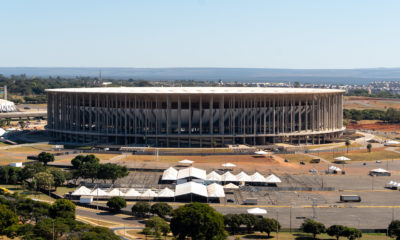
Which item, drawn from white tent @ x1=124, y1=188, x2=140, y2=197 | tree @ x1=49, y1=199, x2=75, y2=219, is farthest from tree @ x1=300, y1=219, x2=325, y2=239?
white tent @ x1=124, y1=188, x2=140, y2=197

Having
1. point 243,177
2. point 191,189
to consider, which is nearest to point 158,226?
point 191,189

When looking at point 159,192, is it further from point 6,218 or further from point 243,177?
point 6,218


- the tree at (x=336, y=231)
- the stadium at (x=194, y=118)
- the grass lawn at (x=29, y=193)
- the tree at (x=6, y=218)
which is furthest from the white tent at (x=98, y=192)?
the stadium at (x=194, y=118)

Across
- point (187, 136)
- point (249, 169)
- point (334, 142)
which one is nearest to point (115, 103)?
point (187, 136)

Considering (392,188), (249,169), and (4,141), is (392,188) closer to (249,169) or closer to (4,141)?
(249,169)

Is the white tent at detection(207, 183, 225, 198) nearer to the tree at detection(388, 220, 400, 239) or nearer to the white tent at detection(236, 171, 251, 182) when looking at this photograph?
the white tent at detection(236, 171, 251, 182)

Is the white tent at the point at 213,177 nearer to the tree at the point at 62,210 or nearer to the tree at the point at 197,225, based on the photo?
the tree at the point at 62,210
